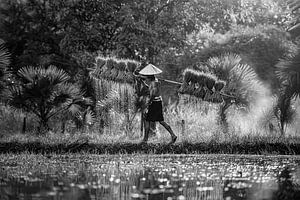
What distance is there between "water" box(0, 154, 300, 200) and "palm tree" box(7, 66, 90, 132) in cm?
444

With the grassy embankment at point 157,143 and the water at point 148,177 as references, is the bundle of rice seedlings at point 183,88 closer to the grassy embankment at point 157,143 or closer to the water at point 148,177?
the grassy embankment at point 157,143

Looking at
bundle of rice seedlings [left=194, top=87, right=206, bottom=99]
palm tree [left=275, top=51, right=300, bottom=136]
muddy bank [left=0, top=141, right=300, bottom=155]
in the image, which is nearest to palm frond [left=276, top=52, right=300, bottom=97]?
palm tree [left=275, top=51, right=300, bottom=136]

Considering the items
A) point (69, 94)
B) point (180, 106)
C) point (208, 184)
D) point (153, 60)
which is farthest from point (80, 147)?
point (153, 60)

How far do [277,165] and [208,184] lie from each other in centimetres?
410

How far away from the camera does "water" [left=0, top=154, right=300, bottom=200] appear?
9930 millimetres

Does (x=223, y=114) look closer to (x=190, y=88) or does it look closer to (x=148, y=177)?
(x=190, y=88)

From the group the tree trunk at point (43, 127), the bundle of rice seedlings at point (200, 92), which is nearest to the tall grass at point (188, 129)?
the tree trunk at point (43, 127)

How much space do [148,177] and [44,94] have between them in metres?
8.83

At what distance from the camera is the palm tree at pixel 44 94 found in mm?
20703

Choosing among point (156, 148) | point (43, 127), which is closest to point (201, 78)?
point (156, 148)

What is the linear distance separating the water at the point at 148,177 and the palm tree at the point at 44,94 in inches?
175

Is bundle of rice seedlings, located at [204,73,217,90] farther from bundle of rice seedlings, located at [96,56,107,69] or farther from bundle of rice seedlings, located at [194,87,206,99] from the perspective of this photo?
bundle of rice seedlings, located at [96,56,107,69]

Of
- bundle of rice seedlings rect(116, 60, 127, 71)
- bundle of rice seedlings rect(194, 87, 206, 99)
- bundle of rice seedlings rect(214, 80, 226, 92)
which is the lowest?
bundle of rice seedlings rect(194, 87, 206, 99)

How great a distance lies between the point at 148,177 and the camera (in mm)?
12477
